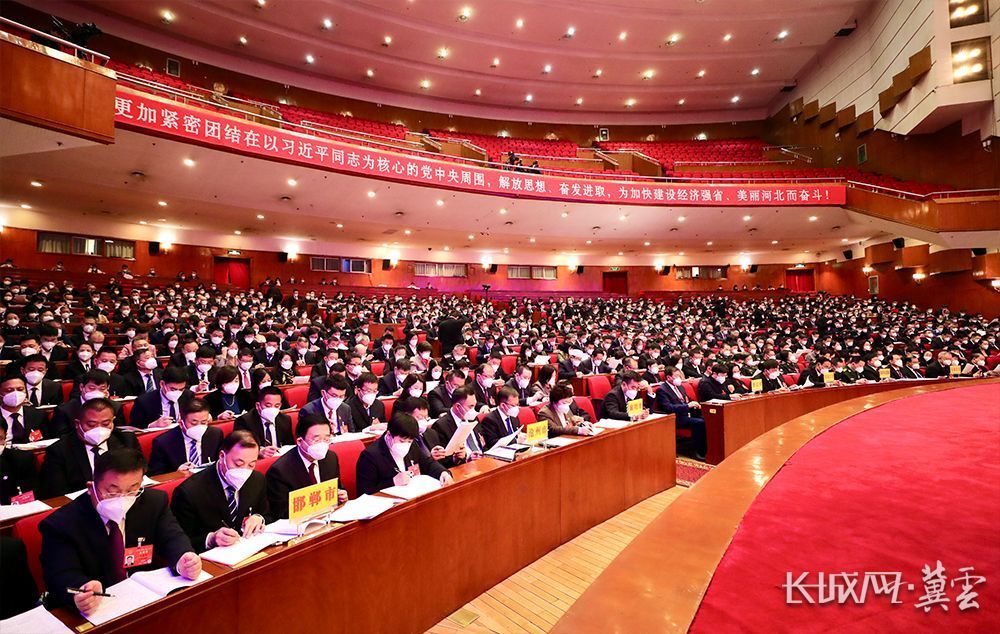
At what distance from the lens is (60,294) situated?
10.9 metres

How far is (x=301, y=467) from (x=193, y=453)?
1.10 metres

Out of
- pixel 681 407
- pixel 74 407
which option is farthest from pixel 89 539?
pixel 681 407

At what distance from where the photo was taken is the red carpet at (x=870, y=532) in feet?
5.36

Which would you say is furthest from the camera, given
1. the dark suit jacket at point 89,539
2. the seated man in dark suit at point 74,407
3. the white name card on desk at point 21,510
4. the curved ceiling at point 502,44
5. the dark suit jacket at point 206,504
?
the curved ceiling at point 502,44

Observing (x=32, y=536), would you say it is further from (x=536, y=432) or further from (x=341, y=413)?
(x=536, y=432)

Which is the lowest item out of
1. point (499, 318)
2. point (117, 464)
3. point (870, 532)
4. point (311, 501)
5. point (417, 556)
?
point (417, 556)

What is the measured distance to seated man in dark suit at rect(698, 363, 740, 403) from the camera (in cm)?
650

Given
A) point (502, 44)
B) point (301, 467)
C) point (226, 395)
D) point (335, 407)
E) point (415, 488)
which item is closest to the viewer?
point (415, 488)

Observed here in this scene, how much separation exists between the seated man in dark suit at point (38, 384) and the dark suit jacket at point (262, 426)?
244 cm

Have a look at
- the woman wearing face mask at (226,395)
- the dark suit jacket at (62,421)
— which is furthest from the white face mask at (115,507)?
the woman wearing face mask at (226,395)

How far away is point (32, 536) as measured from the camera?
6.38 ft

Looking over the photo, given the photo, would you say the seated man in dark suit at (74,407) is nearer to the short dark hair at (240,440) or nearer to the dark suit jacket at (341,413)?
the dark suit jacket at (341,413)

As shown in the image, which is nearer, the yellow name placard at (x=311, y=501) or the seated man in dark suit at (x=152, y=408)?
the yellow name placard at (x=311, y=501)

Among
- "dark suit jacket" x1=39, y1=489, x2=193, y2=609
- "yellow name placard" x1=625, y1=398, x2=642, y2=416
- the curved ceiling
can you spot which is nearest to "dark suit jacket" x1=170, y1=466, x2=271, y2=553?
"dark suit jacket" x1=39, y1=489, x2=193, y2=609
